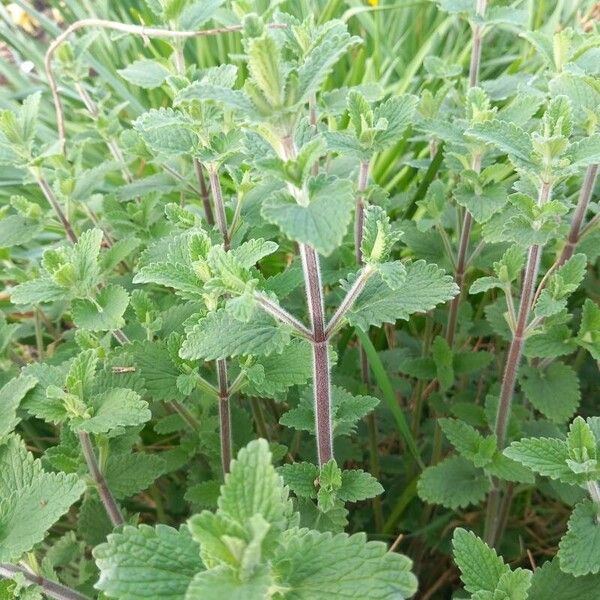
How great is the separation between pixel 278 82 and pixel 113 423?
1.48ft

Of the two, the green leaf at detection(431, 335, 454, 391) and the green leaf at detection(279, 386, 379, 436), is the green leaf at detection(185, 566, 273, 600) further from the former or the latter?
the green leaf at detection(431, 335, 454, 391)

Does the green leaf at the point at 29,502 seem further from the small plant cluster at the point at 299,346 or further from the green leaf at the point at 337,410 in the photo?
the green leaf at the point at 337,410

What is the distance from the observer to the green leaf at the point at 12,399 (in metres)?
0.90

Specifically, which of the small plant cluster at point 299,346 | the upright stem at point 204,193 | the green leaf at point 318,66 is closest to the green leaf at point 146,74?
the small plant cluster at point 299,346

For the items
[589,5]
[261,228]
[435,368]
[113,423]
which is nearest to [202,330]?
[113,423]

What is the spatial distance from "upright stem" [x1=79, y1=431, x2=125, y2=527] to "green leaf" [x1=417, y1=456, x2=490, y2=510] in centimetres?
45

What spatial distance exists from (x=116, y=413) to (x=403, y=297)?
1.23 feet

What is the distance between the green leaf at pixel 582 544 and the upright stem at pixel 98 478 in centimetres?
58

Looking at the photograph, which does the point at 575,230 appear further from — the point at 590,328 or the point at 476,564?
the point at 476,564

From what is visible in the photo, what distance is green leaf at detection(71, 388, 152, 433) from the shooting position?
2.73ft

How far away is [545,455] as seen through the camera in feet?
2.71

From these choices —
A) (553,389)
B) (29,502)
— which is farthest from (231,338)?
(553,389)

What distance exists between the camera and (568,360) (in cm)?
151

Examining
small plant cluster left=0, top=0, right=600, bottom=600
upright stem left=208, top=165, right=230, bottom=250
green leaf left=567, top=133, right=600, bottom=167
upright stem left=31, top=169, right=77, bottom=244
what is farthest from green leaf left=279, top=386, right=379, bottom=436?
upright stem left=31, top=169, right=77, bottom=244
